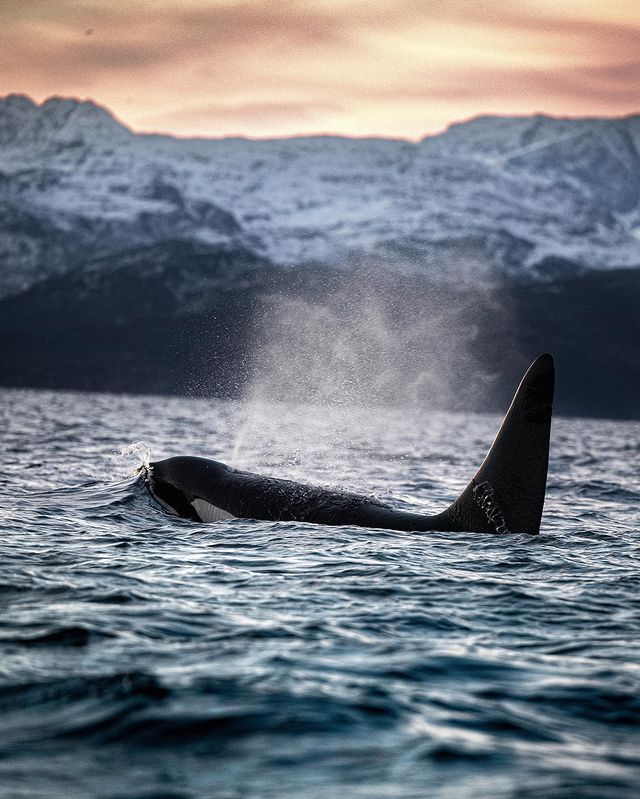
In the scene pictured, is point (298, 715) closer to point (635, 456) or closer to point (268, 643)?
point (268, 643)

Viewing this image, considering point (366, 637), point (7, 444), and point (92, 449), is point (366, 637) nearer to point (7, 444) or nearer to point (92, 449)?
point (92, 449)

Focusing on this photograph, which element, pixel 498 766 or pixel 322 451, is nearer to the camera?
→ pixel 498 766

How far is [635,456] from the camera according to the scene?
5106 cm

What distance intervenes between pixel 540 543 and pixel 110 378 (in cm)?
17276

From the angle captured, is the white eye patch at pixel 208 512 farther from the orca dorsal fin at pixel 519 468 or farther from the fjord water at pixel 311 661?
the orca dorsal fin at pixel 519 468

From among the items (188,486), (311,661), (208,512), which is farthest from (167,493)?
(311,661)

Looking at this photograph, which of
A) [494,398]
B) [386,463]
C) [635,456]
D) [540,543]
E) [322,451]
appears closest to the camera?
[540,543]

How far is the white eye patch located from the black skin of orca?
2.7 inches

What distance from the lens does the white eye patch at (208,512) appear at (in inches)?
709

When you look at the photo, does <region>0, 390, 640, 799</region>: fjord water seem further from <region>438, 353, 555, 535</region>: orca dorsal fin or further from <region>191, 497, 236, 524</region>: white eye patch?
<region>191, 497, 236, 524</region>: white eye patch

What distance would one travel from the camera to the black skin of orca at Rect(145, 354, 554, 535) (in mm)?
14602

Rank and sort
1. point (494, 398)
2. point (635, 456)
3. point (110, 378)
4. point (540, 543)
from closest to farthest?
1. point (540, 543)
2. point (635, 456)
3. point (494, 398)
4. point (110, 378)

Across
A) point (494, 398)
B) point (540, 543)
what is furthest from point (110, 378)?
point (540, 543)

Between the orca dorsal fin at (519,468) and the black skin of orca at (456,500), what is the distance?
14mm
